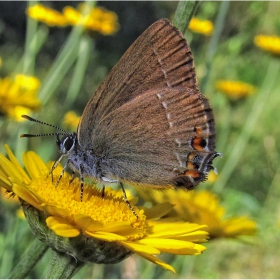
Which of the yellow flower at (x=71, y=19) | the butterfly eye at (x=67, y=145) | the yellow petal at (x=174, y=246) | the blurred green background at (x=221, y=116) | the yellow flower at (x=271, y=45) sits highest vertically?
the yellow flower at (x=71, y=19)

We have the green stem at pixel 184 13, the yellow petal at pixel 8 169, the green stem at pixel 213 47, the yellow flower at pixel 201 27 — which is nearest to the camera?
the yellow petal at pixel 8 169

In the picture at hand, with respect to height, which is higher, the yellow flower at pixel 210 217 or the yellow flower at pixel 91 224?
the yellow flower at pixel 91 224

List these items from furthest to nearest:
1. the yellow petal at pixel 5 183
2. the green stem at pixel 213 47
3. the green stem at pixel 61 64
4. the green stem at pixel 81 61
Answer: the green stem at pixel 81 61 < the green stem at pixel 61 64 < the green stem at pixel 213 47 < the yellow petal at pixel 5 183

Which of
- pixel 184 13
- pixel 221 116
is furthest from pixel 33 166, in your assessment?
pixel 221 116

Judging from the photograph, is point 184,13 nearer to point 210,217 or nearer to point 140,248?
point 140,248

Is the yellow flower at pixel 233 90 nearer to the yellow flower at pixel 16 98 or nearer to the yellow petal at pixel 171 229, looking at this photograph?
the yellow flower at pixel 16 98

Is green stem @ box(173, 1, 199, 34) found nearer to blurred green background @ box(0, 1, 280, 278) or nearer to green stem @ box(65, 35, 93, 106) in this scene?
blurred green background @ box(0, 1, 280, 278)

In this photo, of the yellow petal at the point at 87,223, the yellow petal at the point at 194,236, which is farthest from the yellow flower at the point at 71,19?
the yellow petal at the point at 87,223
